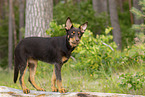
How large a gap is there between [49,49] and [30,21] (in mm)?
4521

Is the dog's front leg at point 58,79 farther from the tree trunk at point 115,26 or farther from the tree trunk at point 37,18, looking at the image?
the tree trunk at point 115,26

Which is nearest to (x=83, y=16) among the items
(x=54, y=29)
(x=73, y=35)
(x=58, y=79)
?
(x=54, y=29)

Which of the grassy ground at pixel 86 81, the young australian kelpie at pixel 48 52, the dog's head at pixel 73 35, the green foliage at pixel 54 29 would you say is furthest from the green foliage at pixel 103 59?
the dog's head at pixel 73 35

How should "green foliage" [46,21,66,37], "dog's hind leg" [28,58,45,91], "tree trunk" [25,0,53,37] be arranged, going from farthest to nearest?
"tree trunk" [25,0,53,37] → "green foliage" [46,21,66,37] → "dog's hind leg" [28,58,45,91]

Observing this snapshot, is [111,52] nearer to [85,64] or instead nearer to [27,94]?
[85,64]

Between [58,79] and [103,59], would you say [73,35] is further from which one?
[103,59]

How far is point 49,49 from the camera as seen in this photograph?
513cm

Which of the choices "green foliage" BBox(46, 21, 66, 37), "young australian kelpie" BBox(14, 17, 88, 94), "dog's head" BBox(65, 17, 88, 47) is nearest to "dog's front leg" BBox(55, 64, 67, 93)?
"young australian kelpie" BBox(14, 17, 88, 94)

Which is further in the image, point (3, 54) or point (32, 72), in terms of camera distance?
point (3, 54)

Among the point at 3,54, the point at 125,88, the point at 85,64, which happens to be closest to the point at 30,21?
the point at 85,64

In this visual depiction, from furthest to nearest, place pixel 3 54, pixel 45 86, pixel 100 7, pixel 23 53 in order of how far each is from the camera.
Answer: pixel 3 54, pixel 100 7, pixel 45 86, pixel 23 53

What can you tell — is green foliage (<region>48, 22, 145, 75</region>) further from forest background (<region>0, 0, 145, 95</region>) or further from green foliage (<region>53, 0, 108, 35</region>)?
green foliage (<region>53, 0, 108, 35</region>)

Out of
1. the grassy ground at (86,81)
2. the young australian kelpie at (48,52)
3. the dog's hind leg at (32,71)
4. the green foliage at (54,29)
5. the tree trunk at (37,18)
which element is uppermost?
the tree trunk at (37,18)

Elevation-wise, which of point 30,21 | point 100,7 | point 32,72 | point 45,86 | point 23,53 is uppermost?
point 100,7
